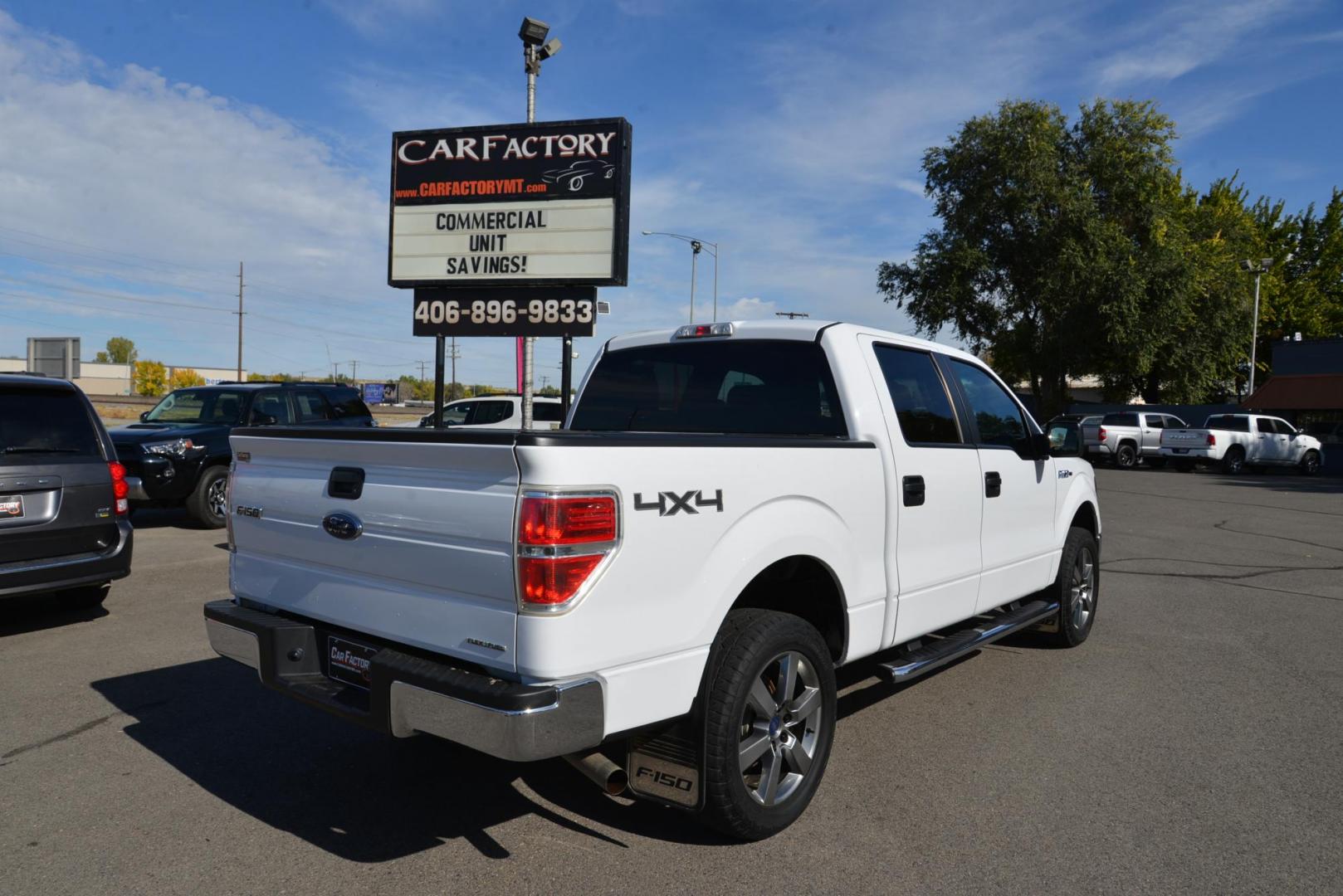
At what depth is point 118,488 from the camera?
6.82 meters

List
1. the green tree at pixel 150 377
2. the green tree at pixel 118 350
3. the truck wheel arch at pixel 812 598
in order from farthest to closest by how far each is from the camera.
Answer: the green tree at pixel 118 350 → the green tree at pixel 150 377 → the truck wheel arch at pixel 812 598

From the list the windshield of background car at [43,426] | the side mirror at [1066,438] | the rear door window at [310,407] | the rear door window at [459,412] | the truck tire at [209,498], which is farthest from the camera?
the rear door window at [459,412]

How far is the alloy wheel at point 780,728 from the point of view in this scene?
3.51m

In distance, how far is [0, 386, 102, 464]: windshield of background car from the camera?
20.6ft

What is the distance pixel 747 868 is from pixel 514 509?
1.58 meters

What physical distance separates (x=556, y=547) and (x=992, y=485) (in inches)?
125

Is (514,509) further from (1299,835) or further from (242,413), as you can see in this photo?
(242,413)

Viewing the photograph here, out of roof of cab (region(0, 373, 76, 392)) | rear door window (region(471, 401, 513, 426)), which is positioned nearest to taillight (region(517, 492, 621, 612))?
roof of cab (region(0, 373, 76, 392))

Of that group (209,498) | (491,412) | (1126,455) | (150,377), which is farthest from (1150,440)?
(150,377)

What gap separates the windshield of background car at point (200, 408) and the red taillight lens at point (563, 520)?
1095 cm

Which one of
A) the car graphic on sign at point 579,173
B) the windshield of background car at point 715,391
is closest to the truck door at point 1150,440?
the car graphic on sign at point 579,173

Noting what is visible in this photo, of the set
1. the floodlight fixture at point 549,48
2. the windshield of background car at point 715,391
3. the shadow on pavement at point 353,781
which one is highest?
the floodlight fixture at point 549,48

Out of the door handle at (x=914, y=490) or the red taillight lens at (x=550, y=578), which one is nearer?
the red taillight lens at (x=550, y=578)

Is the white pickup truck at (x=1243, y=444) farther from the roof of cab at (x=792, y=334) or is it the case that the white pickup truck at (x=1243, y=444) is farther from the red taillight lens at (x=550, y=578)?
the red taillight lens at (x=550, y=578)
